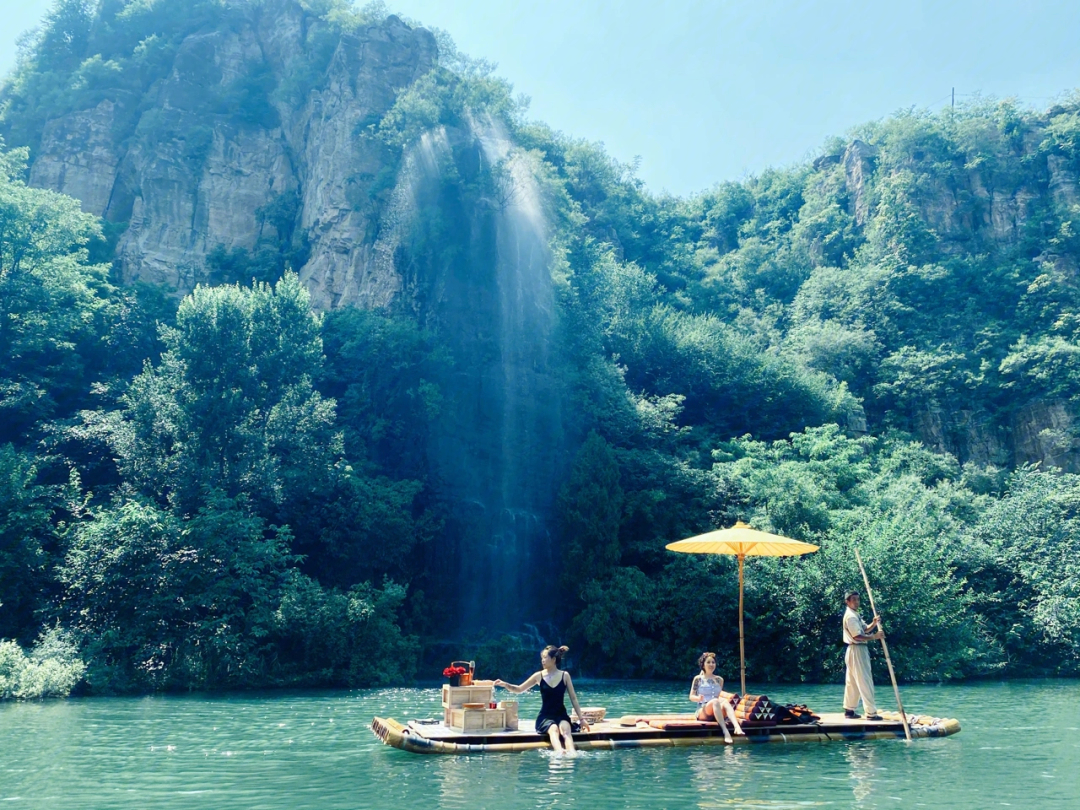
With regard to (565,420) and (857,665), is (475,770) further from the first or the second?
(565,420)

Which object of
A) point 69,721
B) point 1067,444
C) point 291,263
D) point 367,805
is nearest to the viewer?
point 367,805

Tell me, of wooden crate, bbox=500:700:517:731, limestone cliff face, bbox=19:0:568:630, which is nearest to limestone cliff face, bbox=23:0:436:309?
limestone cliff face, bbox=19:0:568:630

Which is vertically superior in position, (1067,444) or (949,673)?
(1067,444)

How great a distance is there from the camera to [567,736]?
38.9 feet

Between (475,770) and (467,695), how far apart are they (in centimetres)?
171

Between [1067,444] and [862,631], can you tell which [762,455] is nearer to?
[1067,444]

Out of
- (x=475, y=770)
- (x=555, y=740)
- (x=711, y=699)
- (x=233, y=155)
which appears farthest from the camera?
Answer: (x=233, y=155)

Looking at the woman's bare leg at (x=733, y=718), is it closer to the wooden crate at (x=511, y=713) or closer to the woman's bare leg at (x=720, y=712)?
the woman's bare leg at (x=720, y=712)

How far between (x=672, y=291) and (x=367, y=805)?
45.8m

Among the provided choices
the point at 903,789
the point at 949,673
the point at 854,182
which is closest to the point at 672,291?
the point at 854,182

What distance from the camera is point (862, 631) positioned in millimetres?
13562

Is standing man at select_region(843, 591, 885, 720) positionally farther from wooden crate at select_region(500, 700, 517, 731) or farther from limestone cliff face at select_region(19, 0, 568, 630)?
limestone cliff face at select_region(19, 0, 568, 630)

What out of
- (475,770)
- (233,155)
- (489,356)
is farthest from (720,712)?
(233,155)

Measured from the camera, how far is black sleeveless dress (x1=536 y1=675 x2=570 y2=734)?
1209 cm
